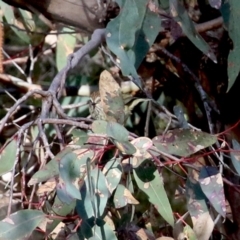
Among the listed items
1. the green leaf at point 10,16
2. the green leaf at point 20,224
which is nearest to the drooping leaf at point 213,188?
the green leaf at point 20,224

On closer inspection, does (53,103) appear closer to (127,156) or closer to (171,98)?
(127,156)

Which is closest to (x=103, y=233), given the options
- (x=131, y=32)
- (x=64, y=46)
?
(x=131, y=32)

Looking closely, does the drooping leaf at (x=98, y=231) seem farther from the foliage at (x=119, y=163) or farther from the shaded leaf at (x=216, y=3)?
the shaded leaf at (x=216, y=3)

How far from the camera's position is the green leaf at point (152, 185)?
0.83 m

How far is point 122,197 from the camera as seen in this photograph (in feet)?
2.72

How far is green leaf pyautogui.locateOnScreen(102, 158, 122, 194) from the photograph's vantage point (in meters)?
0.80

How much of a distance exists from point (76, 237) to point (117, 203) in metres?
0.07

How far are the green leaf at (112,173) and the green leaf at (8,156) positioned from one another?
0.57ft

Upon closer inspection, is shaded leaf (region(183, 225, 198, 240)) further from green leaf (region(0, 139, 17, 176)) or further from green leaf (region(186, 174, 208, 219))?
green leaf (region(0, 139, 17, 176))

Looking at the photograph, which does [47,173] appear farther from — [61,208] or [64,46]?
[64,46]

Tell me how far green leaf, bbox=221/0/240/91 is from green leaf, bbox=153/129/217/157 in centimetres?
11

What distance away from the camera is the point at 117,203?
2.72 ft

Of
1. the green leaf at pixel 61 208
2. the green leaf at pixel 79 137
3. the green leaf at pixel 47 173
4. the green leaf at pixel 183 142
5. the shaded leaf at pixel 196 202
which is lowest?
the shaded leaf at pixel 196 202

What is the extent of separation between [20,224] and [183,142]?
253mm
